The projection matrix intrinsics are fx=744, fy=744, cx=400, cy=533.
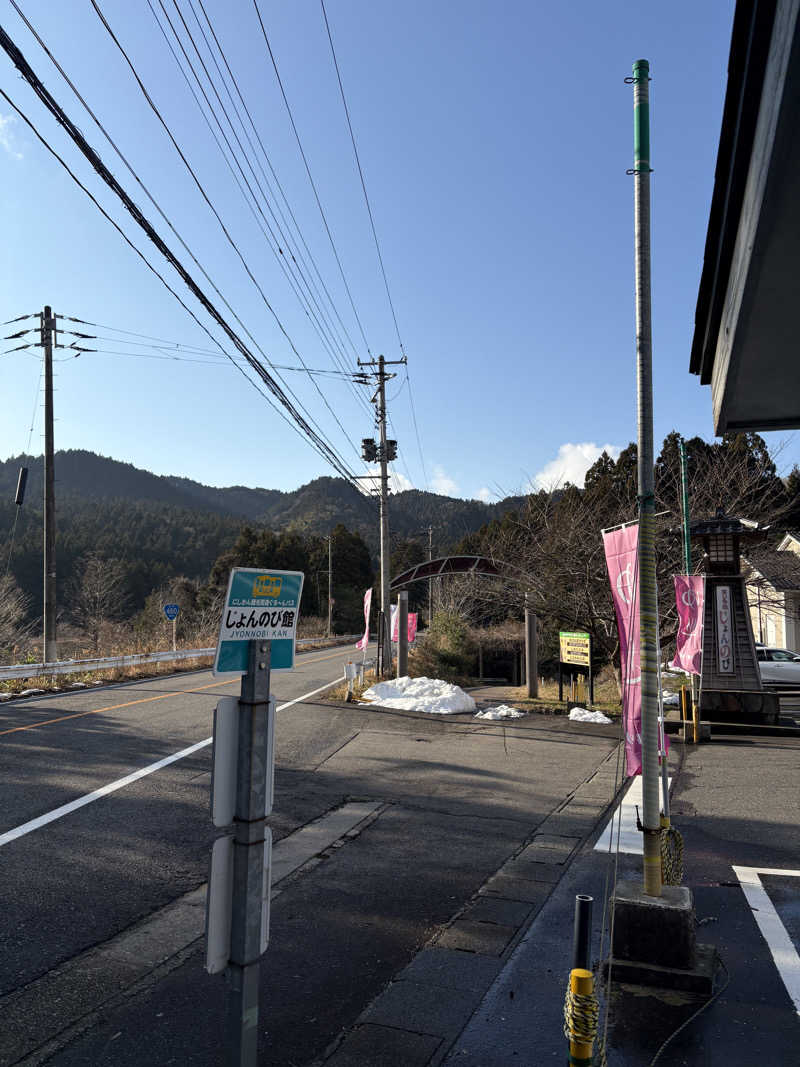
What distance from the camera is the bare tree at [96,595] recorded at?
5625cm

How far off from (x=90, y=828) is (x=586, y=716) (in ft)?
35.2

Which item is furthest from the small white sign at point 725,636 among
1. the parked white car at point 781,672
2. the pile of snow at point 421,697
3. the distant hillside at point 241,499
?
the distant hillside at point 241,499

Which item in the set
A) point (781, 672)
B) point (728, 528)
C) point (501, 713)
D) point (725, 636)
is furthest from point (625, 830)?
point (781, 672)

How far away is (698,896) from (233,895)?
15.5ft

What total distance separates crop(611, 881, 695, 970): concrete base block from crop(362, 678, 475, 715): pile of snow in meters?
11.9

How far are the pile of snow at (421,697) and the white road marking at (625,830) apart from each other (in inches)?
284

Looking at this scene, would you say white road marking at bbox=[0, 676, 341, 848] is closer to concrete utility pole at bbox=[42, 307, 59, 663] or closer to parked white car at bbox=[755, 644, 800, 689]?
concrete utility pole at bbox=[42, 307, 59, 663]

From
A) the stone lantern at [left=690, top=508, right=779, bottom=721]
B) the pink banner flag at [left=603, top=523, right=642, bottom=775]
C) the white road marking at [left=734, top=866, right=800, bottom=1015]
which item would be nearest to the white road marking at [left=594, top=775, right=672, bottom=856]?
the white road marking at [left=734, top=866, right=800, bottom=1015]

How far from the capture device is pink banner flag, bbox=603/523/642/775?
5.12 metres

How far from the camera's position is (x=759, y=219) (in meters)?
2.82

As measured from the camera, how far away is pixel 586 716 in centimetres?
1549

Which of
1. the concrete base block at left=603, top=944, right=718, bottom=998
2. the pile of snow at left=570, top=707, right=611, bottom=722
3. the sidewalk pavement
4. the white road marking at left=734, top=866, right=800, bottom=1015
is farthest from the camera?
the pile of snow at left=570, top=707, right=611, bottom=722

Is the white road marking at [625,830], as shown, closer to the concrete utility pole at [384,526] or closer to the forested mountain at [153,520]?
the concrete utility pole at [384,526]

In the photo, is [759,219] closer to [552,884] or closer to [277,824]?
[552,884]
